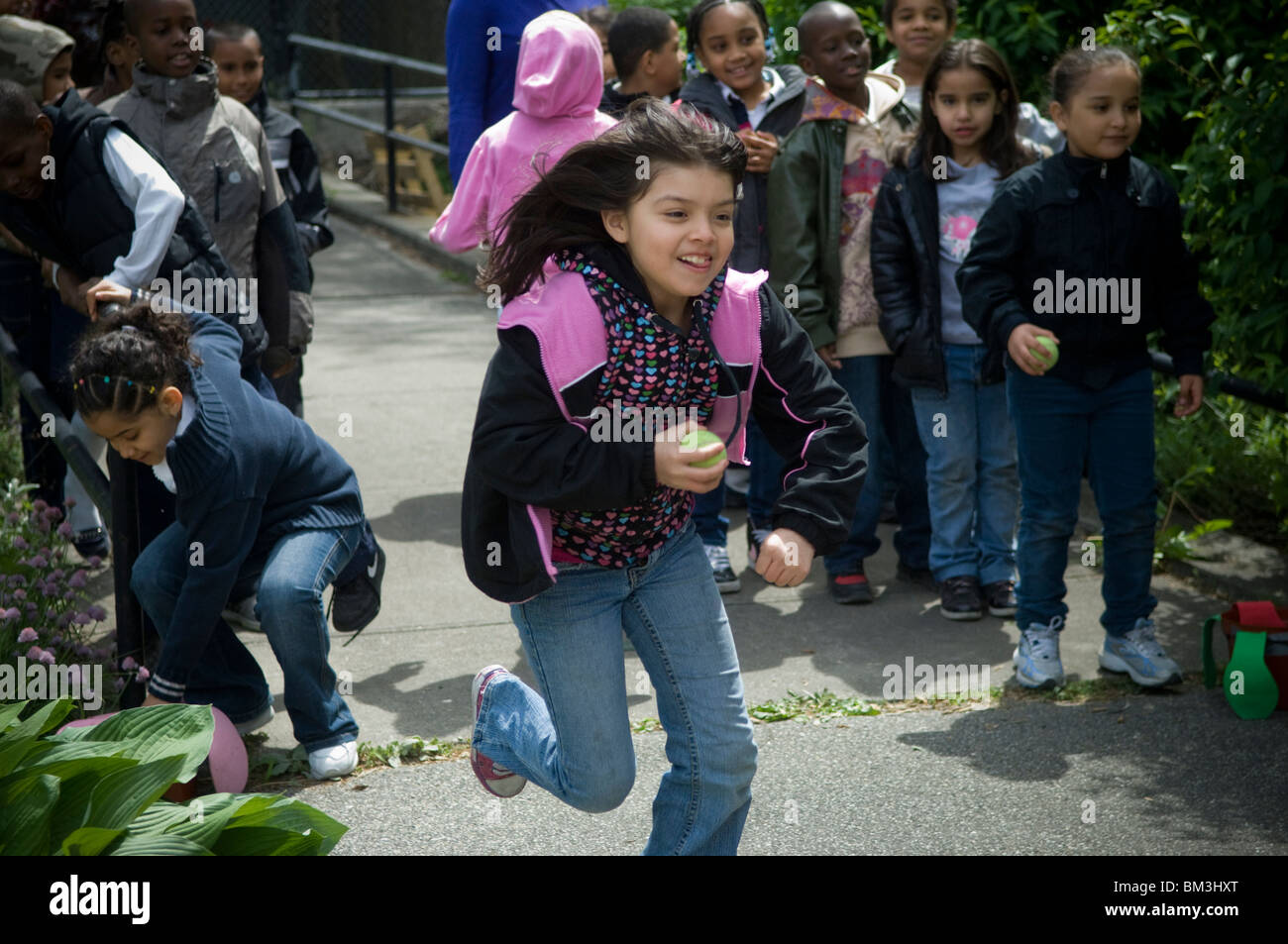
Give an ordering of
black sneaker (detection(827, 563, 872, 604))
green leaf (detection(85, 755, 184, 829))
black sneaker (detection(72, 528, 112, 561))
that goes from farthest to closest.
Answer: black sneaker (detection(72, 528, 112, 561))
black sneaker (detection(827, 563, 872, 604))
green leaf (detection(85, 755, 184, 829))

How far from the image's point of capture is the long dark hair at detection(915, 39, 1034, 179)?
4.89 meters

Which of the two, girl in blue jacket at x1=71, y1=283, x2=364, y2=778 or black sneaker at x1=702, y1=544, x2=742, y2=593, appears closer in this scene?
girl in blue jacket at x1=71, y1=283, x2=364, y2=778

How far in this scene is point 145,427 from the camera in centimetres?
361

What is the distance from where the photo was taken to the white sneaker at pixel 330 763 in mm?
3865

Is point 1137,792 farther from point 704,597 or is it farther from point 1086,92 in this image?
point 1086,92

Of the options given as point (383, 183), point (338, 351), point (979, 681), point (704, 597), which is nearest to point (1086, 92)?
point (979, 681)

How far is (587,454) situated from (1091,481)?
7.21ft

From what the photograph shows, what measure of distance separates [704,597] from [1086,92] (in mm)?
2128

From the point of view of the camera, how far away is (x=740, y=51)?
5.23 metres

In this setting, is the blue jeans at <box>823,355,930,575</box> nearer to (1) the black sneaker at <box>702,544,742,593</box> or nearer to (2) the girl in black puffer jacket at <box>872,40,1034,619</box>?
(2) the girl in black puffer jacket at <box>872,40,1034,619</box>

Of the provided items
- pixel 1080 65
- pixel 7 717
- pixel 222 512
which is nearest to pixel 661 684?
pixel 7 717

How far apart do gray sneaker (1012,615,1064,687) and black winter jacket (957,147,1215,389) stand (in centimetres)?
73

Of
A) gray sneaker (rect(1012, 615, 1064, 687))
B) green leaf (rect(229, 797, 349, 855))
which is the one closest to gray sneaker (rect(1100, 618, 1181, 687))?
gray sneaker (rect(1012, 615, 1064, 687))

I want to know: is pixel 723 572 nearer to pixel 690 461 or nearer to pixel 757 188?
pixel 757 188
